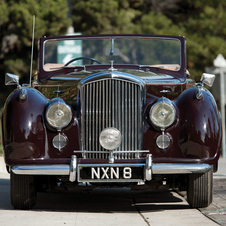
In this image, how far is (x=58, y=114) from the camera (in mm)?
4281

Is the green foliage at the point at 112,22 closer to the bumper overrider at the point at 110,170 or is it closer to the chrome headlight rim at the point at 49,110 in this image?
the chrome headlight rim at the point at 49,110

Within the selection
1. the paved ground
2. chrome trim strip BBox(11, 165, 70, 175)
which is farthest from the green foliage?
chrome trim strip BBox(11, 165, 70, 175)

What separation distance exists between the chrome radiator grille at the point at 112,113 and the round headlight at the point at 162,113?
14cm

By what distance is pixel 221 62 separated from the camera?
444 inches

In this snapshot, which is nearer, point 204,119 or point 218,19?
point 204,119

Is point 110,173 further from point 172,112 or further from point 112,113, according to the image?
point 172,112

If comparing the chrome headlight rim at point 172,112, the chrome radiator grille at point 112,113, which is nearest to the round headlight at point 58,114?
the chrome radiator grille at point 112,113

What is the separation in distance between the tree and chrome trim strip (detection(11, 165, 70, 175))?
14.0 meters

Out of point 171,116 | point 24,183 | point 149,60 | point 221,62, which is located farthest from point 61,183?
point 221,62

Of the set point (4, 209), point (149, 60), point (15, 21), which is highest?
point (15, 21)

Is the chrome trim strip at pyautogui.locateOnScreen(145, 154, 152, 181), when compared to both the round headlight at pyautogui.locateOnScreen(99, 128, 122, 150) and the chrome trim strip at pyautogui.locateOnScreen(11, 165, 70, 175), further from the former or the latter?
the chrome trim strip at pyautogui.locateOnScreen(11, 165, 70, 175)

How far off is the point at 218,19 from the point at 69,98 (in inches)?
773

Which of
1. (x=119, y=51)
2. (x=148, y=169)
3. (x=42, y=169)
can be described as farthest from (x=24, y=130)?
(x=119, y=51)

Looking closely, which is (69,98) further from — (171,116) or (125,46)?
(125,46)
